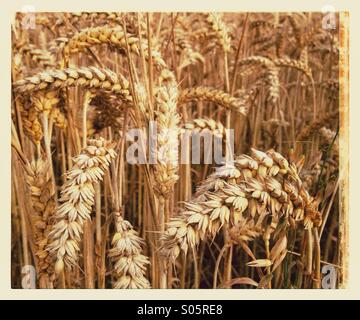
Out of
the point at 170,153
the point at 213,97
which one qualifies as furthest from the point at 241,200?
the point at 213,97

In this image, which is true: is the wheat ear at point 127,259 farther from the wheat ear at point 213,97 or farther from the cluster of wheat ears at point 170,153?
the wheat ear at point 213,97

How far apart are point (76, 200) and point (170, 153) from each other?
0.28m

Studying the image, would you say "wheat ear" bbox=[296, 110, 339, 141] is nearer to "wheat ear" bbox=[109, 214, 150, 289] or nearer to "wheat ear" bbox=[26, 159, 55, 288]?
"wheat ear" bbox=[109, 214, 150, 289]

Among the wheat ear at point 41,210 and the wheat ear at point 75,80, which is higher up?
the wheat ear at point 75,80

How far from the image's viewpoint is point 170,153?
4.00 ft

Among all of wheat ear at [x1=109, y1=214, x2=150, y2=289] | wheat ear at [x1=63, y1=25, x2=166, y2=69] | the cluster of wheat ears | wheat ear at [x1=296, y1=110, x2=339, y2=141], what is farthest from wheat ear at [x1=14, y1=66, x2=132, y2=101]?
wheat ear at [x1=296, y1=110, x2=339, y2=141]

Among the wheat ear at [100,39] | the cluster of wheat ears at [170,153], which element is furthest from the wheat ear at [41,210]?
the wheat ear at [100,39]

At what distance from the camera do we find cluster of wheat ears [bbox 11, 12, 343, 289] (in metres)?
1.06

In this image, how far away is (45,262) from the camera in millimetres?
1208

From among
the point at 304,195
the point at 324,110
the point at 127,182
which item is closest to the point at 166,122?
the point at 127,182

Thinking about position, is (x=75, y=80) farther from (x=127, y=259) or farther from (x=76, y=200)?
Answer: (x=127, y=259)

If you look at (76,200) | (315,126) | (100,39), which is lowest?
(76,200)

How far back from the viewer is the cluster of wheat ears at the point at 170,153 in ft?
3.49

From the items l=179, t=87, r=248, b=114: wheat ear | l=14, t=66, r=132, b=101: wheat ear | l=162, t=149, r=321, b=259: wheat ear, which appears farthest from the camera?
l=179, t=87, r=248, b=114: wheat ear
